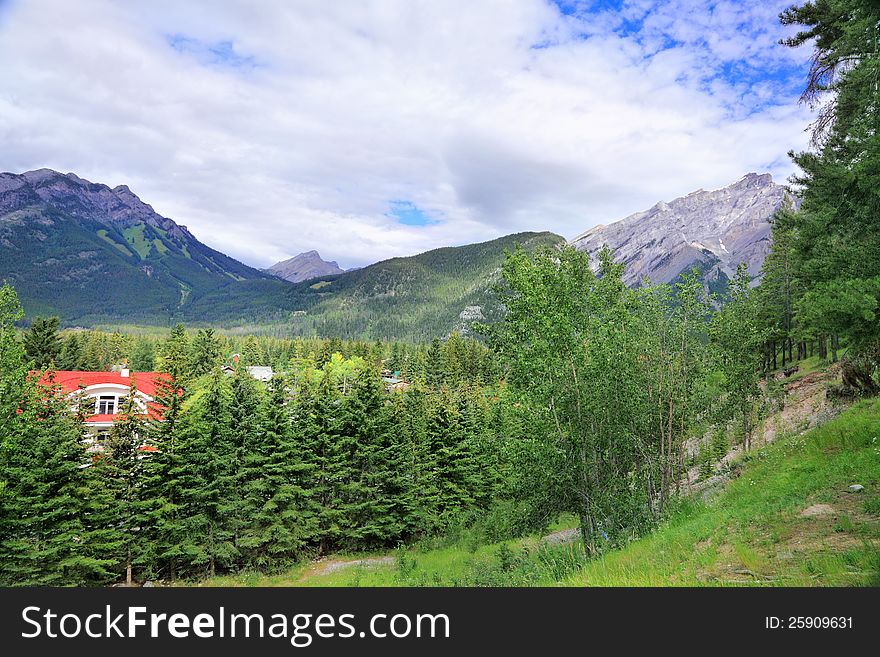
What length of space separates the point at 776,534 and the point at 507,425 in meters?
11.1

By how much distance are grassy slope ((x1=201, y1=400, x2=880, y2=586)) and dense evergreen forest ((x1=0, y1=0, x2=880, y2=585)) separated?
2.50 metres

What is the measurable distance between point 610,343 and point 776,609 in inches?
416

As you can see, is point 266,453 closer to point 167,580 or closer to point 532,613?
point 167,580

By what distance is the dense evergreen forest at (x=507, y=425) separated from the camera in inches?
548

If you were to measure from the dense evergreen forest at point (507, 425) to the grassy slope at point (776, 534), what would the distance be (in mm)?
2505

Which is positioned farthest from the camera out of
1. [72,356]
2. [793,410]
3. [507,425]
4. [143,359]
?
[143,359]

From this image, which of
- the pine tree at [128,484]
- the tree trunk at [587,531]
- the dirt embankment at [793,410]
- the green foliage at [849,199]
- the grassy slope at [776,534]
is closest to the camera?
the grassy slope at [776,534]

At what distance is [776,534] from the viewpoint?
941cm

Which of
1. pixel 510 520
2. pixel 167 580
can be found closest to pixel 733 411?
pixel 510 520

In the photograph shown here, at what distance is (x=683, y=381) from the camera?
18891mm

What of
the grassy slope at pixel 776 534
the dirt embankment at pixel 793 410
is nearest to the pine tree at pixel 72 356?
the grassy slope at pixel 776 534

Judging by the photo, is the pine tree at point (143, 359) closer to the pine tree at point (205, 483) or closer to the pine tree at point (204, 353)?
the pine tree at point (204, 353)

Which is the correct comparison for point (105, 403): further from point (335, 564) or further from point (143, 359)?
point (143, 359)

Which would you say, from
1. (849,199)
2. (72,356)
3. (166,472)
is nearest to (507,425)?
(849,199)
